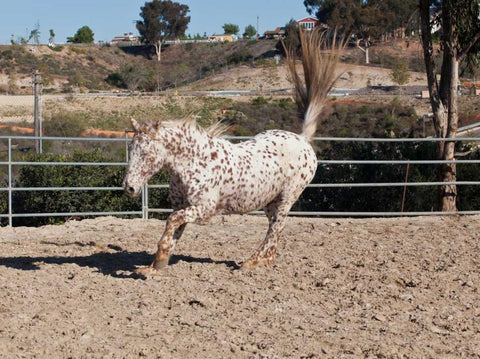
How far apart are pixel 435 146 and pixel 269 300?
24.2ft

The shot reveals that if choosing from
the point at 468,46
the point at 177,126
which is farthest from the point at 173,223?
the point at 468,46

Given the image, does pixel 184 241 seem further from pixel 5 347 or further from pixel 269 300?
pixel 5 347

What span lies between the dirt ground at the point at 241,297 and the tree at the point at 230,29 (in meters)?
114

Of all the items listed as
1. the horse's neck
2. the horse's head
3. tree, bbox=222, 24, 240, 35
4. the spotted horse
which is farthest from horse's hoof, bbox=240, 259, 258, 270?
tree, bbox=222, 24, 240, 35

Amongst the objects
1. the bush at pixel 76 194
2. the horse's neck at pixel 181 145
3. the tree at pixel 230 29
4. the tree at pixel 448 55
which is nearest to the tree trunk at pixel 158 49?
the tree at pixel 230 29

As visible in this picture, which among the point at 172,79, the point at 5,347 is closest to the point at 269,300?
the point at 5,347

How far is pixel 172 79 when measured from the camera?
208 feet

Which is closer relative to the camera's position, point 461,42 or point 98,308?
point 98,308

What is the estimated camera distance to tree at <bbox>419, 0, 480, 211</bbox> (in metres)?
10.2

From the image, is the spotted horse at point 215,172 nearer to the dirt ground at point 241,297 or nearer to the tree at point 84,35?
the dirt ground at point 241,297

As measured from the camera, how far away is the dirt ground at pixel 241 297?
414cm

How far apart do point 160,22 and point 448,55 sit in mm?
77629

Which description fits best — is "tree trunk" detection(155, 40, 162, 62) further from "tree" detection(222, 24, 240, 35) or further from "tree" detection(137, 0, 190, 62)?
"tree" detection(222, 24, 240, 35)

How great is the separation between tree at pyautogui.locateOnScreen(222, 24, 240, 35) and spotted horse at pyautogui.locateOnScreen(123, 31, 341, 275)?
4546 inches
